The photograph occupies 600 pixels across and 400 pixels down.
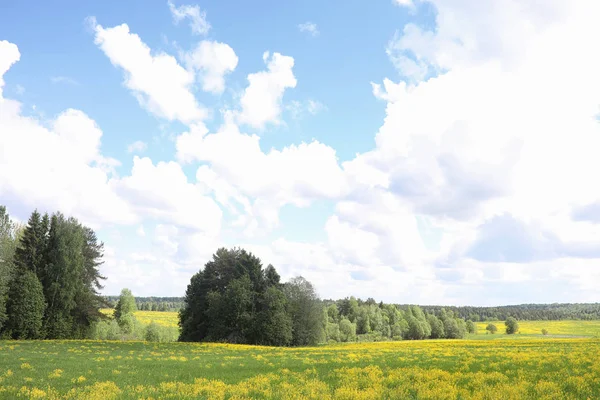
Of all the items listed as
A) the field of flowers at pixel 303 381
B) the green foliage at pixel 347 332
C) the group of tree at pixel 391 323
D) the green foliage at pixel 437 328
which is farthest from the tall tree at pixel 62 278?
the green foliage at pixel 437 328

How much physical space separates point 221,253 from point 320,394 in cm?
6231

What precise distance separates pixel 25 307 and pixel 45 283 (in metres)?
5.92

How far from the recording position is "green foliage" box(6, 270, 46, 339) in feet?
180

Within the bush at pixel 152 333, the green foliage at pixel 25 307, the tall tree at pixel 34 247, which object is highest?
the tall tree at pixel 34 247

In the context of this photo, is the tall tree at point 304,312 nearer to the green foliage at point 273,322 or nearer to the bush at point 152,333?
the green foliage at point 273,322

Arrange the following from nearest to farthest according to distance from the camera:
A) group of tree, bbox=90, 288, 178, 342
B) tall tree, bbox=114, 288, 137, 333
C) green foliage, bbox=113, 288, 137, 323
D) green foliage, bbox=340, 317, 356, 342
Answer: group of tree, bbox=90, 288, 178, 342, tall tree, bbox=114, 288, 137, 333, green foliage, bbox=113, 288, 137, 323, green foliage, bbox=340, 317, 356, 342

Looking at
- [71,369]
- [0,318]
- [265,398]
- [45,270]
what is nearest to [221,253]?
[45,270]

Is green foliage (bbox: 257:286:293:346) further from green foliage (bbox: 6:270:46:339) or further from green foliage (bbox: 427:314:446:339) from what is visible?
green foliage (bbox: 427:314:446:339)

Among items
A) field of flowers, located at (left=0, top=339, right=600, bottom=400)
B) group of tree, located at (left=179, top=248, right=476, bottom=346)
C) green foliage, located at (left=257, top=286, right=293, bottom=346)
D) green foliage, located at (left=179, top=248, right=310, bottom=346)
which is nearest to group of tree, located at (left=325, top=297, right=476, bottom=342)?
group of tree, located at (left=179, top=248, right=476, bottom=346)

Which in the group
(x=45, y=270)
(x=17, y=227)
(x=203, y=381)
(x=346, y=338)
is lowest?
(x=346, y=338)

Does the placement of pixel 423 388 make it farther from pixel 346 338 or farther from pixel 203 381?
pixel 346 338

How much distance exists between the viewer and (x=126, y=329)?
287 feet

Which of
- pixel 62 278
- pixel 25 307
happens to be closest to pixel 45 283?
pixel 62 278

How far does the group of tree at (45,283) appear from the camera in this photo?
54969 mm
